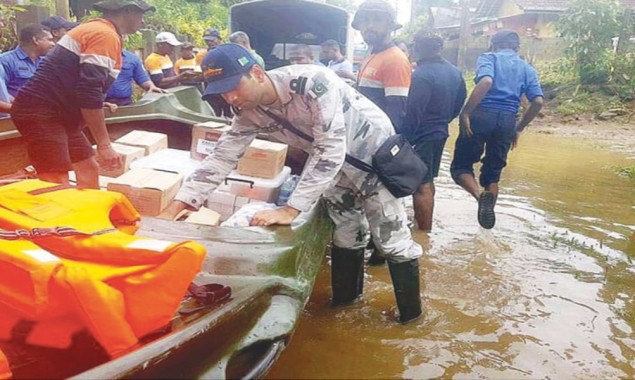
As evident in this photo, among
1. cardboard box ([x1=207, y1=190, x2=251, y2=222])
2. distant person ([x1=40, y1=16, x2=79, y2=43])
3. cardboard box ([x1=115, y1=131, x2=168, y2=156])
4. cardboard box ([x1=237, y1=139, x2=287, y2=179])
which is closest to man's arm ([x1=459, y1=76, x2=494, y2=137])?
cardboard box ([x1=237, y1=139, x2=287, y2=179])

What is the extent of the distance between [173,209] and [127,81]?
139 inches

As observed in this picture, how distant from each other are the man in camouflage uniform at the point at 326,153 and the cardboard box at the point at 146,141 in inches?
54.9

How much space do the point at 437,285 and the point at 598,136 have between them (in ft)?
34.3

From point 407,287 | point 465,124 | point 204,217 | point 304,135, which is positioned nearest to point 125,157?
point 204,217

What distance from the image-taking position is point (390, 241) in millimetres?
2967

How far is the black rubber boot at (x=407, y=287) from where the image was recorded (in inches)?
119

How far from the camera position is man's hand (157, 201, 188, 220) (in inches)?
114

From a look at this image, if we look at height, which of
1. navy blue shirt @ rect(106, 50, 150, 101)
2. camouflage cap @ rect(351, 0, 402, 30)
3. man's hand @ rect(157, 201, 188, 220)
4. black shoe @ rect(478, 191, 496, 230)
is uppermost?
→ camouflage cap @ rect(351, 0, 402, 30)

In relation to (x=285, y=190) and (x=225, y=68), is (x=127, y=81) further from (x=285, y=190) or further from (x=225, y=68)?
(x=225, y=68)

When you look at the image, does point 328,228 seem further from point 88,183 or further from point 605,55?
point 605,55

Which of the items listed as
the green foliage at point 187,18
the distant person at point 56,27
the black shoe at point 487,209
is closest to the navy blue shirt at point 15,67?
the distant person at point 56,27

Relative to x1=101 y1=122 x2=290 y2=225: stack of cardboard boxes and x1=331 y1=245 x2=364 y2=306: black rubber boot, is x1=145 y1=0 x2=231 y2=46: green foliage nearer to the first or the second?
x1=101 y1=122 x2=290 y2=225: stack of cardboard boxes

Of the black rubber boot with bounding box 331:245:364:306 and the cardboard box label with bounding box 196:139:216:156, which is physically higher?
the cardboard box label with bounding box 196:139:216:156

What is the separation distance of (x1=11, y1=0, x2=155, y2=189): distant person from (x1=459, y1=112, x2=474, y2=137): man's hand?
8.95 ft
